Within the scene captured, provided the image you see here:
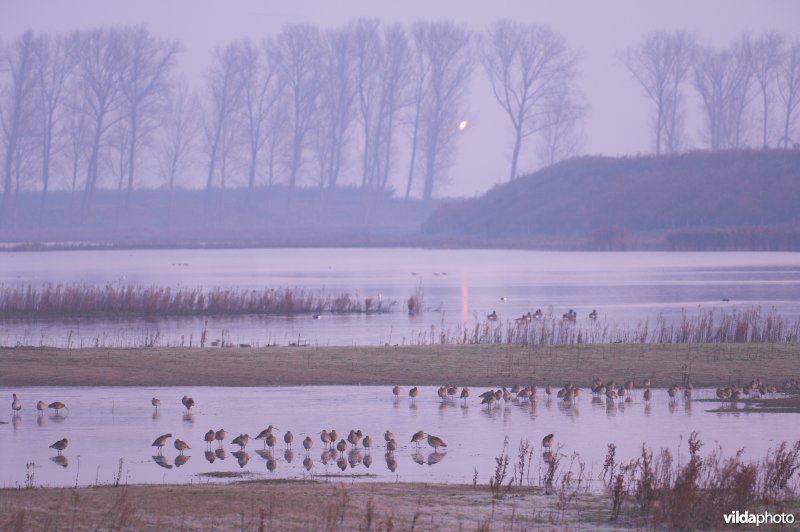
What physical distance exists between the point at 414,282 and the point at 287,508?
136 ft

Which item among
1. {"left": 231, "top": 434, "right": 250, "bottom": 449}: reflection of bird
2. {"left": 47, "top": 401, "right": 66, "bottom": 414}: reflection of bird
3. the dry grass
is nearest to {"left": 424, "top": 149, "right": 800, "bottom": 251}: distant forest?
{"left": 47, "top": 401, "right": 66, "bottom": 414}: reflection of bird

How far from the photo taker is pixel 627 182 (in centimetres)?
9694

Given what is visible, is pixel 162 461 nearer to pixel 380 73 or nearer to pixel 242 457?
pixel 242 457

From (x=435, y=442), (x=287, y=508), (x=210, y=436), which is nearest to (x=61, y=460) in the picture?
(x=210, y=436)

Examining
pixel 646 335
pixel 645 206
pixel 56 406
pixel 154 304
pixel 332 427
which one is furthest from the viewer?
pixel 645 206

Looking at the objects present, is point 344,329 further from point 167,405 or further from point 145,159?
point 145,159

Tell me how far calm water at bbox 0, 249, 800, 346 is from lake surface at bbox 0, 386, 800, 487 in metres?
7.44

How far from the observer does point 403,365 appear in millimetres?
23359

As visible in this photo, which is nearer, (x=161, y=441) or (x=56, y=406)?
(x=161, y=441)

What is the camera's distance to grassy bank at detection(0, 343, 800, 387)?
22000mm

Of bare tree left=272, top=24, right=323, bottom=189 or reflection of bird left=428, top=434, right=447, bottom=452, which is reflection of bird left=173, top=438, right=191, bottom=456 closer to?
reflection of bird left=428, top=434, right=447, bottom=452

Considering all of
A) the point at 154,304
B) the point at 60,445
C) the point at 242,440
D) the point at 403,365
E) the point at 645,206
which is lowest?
the point at 60,445

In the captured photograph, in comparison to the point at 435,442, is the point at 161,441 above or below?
below

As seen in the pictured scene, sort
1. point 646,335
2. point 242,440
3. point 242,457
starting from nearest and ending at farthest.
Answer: point 242,457
point 242,440
point 646,335
